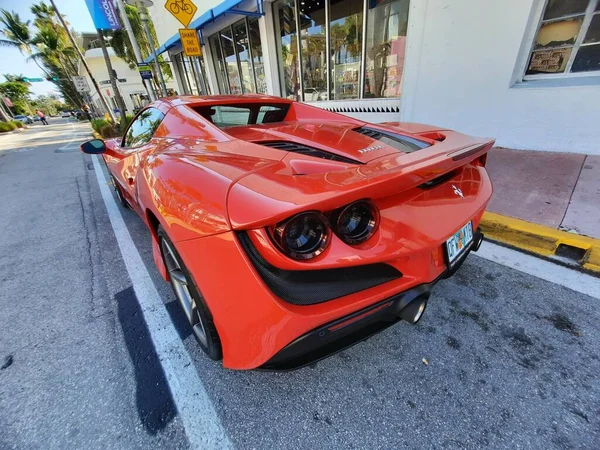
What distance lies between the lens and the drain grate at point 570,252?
228 centimetres

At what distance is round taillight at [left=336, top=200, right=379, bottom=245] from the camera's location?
105cm

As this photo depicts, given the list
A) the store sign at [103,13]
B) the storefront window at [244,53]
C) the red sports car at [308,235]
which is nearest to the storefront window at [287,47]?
the storefront window at [244,53]

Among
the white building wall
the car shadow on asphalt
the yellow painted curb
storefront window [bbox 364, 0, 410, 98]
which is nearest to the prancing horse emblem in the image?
the yellow painted curb

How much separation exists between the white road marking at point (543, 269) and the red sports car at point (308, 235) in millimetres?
1045

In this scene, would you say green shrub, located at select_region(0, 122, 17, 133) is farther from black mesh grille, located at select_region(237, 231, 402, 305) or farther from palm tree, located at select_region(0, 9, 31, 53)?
black mesh grille, located at select_region(237, 231, 402, 305)

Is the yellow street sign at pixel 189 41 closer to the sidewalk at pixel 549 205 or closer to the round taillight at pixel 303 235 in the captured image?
the sidewalk at pixel 549 205

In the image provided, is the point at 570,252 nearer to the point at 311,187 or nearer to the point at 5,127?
the point at 311,187

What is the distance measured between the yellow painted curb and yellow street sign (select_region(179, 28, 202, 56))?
293 inches

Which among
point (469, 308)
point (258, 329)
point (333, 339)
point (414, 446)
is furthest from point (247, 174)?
point (469, 308)

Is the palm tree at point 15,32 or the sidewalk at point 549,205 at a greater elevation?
the palm tree at point 15,32

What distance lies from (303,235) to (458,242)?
94 cm

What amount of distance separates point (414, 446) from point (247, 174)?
4.45 ft

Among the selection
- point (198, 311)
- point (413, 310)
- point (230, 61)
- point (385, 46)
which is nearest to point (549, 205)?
point (413, 310)

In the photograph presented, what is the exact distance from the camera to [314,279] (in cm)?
106
